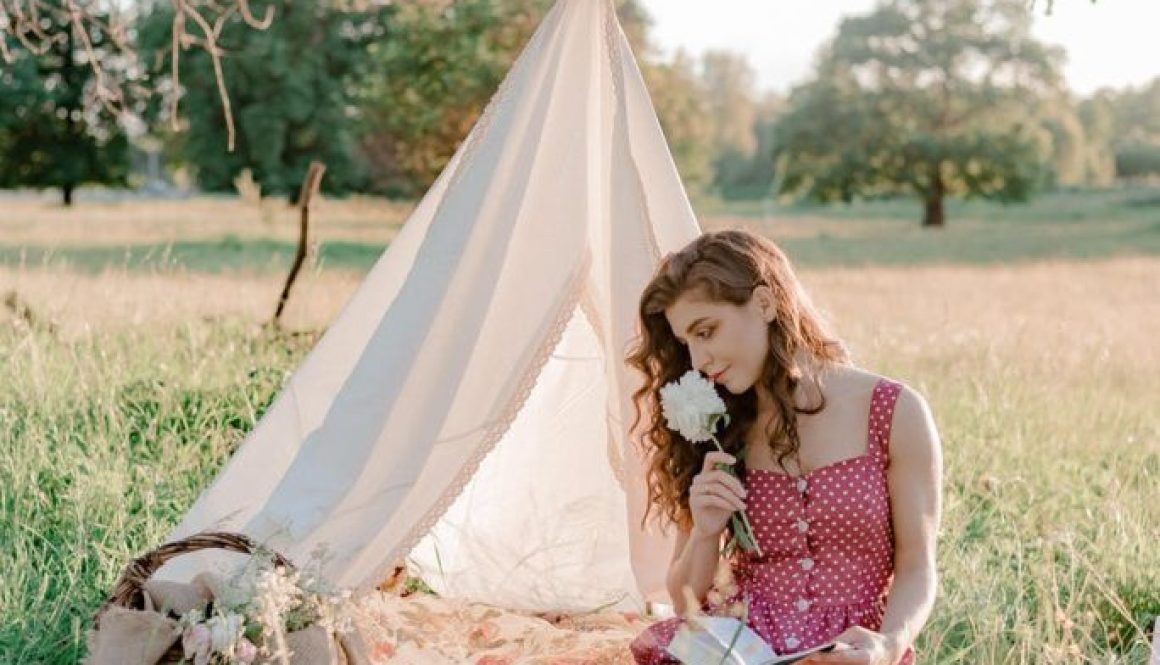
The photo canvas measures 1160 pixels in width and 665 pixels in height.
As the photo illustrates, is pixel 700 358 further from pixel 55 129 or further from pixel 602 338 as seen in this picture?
pixel 55 129

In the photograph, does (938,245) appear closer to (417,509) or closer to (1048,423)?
(1048,423)

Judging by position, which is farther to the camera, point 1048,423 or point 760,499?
point 1048,423

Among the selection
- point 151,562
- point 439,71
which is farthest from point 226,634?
point 439,71

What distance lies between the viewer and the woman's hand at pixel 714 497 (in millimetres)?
2836

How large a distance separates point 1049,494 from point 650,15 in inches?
681

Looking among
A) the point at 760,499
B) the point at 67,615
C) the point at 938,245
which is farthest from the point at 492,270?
the point at 938,245

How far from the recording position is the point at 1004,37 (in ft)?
99.4

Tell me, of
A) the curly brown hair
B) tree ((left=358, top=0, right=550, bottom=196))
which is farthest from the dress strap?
tree ((left=358, top=0, right=550, bottom=196))

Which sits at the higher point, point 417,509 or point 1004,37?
point 1004,37

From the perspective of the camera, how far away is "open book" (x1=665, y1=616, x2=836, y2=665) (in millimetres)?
2580

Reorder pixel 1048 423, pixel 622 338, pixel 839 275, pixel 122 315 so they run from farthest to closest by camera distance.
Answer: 1. pixel 839 275
2. pixel 122 315
3. pixel 1048 423
4. pixel 622 338

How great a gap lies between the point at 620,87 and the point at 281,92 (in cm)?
2727

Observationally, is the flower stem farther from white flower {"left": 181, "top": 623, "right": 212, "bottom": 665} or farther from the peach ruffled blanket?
white flower {"left": 181, "top": 623, "right": 212, "bottom": 665}

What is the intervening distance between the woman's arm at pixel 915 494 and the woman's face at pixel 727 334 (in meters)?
0.29
